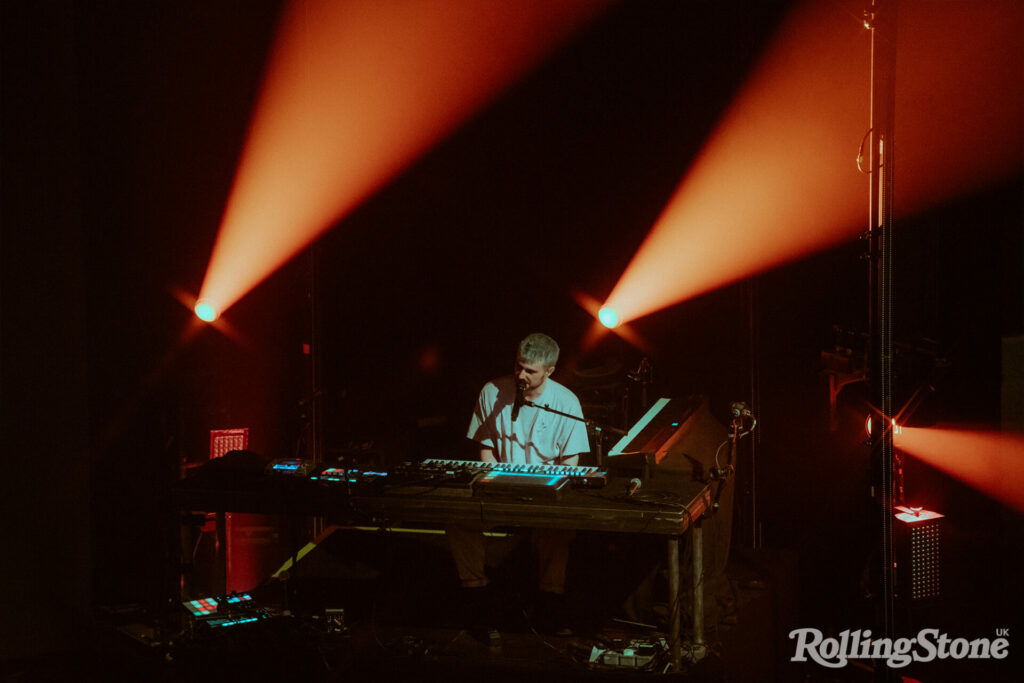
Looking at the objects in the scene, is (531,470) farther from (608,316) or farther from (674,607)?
(608,316)

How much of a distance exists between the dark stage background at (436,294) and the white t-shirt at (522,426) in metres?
0.68

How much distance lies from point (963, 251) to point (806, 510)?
1.69 m

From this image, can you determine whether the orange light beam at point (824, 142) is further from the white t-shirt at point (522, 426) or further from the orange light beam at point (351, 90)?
the orange light beam at point (351, 90)

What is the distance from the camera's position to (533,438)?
4.67 m

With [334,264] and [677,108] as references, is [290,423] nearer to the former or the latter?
[334,264]

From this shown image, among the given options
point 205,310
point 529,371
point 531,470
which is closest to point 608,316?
point 529,371

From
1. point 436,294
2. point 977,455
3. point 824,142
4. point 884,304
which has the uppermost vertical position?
point 824,142

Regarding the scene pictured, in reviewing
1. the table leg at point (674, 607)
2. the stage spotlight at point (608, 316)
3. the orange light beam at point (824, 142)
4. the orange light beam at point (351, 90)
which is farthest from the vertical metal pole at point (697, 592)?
the orange light beam at point (351, 90)

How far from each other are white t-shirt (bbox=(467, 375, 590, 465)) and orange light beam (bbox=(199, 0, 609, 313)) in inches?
72.2

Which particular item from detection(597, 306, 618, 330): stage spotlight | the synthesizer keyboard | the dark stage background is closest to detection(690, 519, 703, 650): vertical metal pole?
the synthesizer keyboard

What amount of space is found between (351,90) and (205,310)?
1.87 metres

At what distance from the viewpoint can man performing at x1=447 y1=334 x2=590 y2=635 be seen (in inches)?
167

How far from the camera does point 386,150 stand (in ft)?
19.8

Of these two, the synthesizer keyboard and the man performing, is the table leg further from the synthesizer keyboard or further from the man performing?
the man performing
